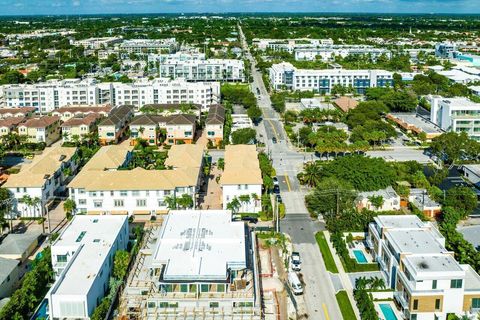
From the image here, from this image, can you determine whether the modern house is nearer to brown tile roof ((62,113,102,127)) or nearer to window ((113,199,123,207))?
window ((113,199,123,207))

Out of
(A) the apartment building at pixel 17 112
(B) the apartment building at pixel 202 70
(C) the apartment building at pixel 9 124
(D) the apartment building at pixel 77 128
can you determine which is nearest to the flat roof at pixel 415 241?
(D) the apartment building at pixel 77 128

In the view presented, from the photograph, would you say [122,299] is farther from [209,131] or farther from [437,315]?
Answer: [209,131]

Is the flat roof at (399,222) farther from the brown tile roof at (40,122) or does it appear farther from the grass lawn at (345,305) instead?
the brown tile roof at (40,122)

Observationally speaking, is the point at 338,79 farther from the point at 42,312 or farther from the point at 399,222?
the point at 42,312

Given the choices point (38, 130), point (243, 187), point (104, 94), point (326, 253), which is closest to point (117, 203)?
point (243, 187)

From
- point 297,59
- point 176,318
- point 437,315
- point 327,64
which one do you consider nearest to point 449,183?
point 437,315

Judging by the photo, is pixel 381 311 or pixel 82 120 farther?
pixel 82 120
